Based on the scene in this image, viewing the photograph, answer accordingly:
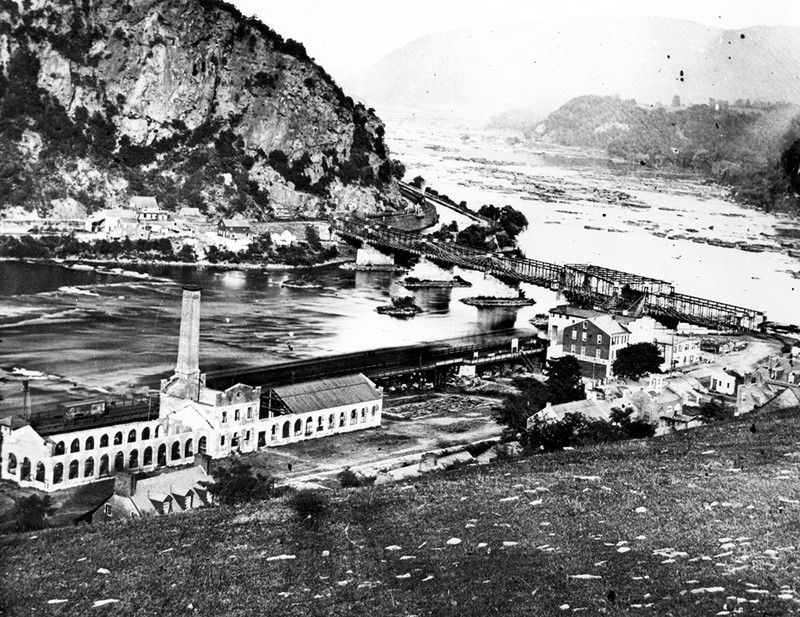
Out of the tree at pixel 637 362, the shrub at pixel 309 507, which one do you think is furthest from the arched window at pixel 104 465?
the tree at pixel 637 362

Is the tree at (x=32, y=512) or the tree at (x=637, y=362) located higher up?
the tree at (x=32, y=512)

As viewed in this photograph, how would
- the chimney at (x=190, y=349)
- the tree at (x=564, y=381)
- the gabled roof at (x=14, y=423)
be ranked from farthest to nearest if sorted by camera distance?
the tree at (x=564, y=381), the chimney at (x=190, y=349), the gabled roof at (x=14, y=423)

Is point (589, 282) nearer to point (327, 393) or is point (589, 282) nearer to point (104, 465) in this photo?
point (327, 393)

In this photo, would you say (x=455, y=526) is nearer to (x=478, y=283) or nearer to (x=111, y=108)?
(x=478, y=283)

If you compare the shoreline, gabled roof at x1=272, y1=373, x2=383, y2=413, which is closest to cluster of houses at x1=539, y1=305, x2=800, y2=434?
gabled roof at x1=272, y1=373, x2=383, y2=413

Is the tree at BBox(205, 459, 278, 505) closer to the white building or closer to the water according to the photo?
the white building

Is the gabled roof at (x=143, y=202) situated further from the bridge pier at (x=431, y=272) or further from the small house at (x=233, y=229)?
the bridge pier at (x=431, y=272)
